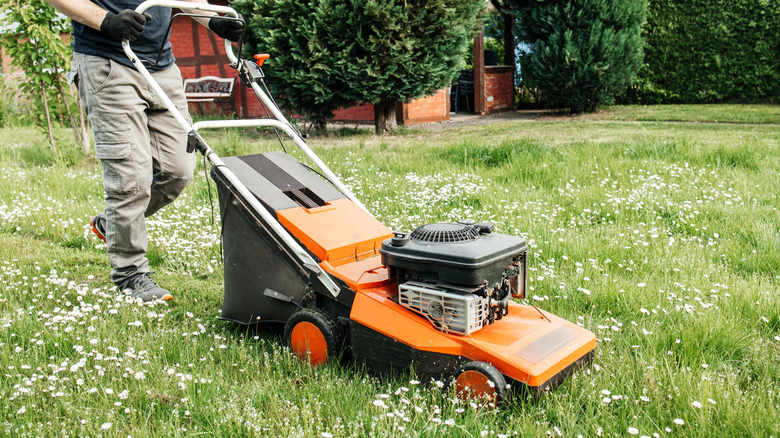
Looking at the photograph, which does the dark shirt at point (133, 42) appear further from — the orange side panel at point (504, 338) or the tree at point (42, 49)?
the tree at point (42, 49)

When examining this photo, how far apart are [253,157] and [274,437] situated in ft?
4.71

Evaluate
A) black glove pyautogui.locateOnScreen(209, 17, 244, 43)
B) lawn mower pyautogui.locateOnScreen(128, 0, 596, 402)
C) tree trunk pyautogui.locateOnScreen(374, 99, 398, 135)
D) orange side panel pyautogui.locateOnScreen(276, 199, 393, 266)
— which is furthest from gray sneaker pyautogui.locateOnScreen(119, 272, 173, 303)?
tree trunk pyautogui.locateOnScreen(374, 99, 398, 135)

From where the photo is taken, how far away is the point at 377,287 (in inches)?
94.5

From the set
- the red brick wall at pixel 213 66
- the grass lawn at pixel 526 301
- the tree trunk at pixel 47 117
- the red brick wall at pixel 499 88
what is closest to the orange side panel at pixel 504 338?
the grass lawn at pixel 526 301

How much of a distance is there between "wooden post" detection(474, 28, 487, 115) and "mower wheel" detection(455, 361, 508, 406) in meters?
10.7

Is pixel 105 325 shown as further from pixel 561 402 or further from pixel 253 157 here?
pixel 561 402

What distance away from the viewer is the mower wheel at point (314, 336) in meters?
2.41

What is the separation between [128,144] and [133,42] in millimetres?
544

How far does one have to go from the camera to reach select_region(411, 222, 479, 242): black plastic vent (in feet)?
7.29

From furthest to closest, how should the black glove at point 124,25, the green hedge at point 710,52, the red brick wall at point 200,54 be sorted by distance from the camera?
the red brick wall at point 200,54
the green hedge at point 710,52
the black glove at point 124,25

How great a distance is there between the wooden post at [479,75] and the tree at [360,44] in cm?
369

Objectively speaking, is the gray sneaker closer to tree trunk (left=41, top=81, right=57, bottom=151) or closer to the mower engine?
the mower engine

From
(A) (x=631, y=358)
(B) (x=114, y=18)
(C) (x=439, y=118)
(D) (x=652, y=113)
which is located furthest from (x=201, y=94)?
(A) (x=631, y=358)

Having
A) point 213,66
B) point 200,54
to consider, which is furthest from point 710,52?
point 200,54
